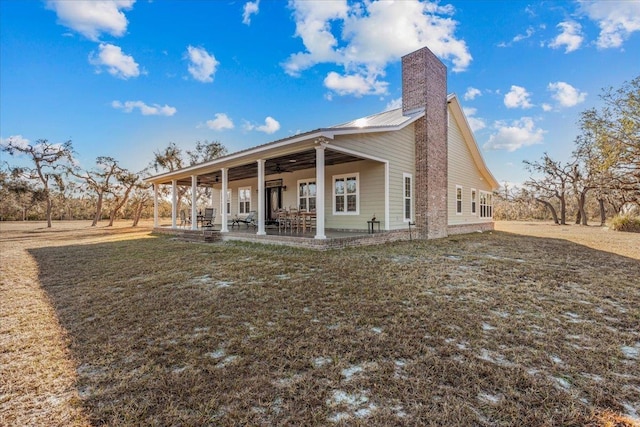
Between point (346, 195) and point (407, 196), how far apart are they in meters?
2.33

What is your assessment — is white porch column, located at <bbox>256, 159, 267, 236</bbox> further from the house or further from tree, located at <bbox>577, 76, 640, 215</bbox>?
tree, located at <bbox>577, 76, 640, 215</bbox>

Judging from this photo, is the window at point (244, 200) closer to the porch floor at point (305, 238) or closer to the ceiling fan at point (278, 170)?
the ceiling fan at point (278, 170)

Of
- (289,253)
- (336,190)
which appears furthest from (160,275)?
(336,190)

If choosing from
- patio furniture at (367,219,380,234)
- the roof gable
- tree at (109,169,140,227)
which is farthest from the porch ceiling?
tree at (109,169,140,227)

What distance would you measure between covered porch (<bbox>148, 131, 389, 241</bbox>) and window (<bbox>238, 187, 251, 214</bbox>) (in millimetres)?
55

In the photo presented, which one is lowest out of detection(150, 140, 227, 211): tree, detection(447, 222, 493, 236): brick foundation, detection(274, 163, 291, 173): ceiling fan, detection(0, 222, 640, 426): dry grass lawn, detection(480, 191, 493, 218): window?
detection(0, 222, 640, 426): dry grass lawn

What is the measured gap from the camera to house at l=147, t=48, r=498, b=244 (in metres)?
9.55

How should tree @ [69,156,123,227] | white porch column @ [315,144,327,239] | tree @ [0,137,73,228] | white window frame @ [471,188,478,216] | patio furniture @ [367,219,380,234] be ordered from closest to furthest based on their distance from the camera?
white porch column @ [315,144,327,239] < patio furniture @ [367,219,380,234] < white window frame @ [471,188,478,216] < tree @ [0,137,73,228] < tree @ [69,156,123,227]

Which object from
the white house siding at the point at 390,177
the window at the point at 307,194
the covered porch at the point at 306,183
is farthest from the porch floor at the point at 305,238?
the window at the point at 307,194

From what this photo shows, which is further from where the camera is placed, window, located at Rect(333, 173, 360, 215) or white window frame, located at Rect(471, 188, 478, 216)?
white window frame, located at Rect(471, 188, 478, 216)

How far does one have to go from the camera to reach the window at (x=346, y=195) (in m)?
11.4

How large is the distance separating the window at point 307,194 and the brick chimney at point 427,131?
421cm

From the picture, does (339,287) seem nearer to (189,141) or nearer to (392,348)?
(392,348)

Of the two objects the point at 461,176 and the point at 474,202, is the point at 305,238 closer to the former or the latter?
the point at 461,176
